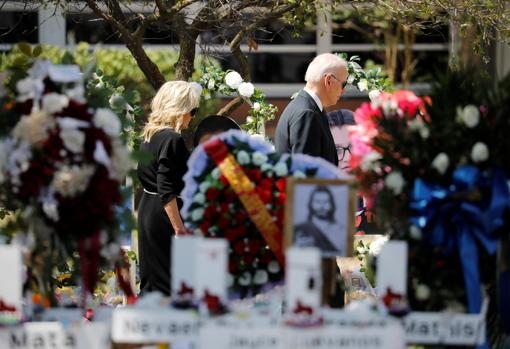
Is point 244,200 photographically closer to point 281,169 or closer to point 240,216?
point 240,216

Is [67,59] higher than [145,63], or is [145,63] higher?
[145,63]

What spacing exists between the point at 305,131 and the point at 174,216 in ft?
2.69

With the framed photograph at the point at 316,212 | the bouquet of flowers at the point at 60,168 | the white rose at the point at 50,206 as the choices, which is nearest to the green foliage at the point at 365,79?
the framed photograph at the point at 316,212

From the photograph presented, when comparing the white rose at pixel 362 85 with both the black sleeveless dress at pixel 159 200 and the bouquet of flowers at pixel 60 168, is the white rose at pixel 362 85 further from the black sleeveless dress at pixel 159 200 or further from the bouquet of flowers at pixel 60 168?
the bouquet of flowers at pixel 60 168

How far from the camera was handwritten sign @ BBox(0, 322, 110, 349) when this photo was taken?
319cm

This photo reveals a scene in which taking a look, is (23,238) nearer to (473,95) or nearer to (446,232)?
(446,232)

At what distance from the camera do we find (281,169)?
3.91 metres

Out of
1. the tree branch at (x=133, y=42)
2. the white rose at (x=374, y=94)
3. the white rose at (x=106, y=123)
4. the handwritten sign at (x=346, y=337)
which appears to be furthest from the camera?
the white rose at (x=374, y=94)

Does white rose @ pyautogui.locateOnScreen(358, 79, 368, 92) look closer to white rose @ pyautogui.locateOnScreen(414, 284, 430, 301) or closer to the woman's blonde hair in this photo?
the woman's blonde hair

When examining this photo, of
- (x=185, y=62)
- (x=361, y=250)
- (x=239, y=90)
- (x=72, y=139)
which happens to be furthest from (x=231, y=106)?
(x=72, y=139)

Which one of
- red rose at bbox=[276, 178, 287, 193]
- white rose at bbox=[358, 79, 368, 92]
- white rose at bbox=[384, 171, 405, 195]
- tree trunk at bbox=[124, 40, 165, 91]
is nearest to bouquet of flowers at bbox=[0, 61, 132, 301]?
red rose at bbox=[276, 178, 287, 193]

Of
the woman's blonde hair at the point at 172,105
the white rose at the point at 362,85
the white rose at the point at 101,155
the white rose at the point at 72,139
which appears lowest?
the white rose at the point at 101,155

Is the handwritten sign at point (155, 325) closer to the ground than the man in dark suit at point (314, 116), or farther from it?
closer to the ground

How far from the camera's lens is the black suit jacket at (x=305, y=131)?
5.24 m
